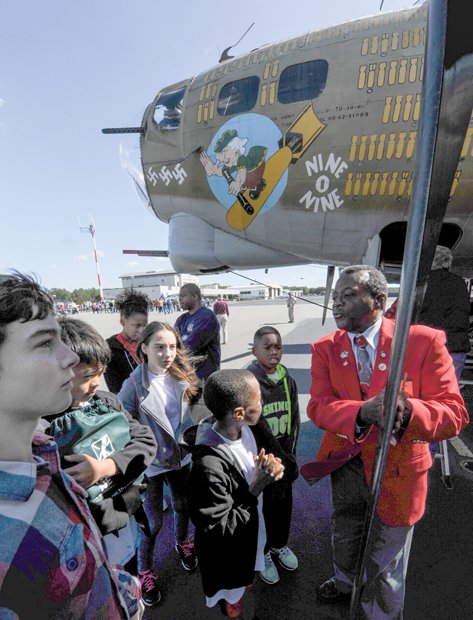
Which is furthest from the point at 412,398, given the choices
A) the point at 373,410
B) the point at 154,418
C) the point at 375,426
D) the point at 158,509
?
the point at 158,509

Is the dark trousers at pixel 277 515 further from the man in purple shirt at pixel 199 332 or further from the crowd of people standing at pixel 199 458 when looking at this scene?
the man in purple shirt at pixel 199 332

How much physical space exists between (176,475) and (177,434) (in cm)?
32

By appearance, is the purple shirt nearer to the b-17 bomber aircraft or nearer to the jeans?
the jeans

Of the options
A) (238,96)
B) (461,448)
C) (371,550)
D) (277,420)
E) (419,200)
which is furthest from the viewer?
(238,96)

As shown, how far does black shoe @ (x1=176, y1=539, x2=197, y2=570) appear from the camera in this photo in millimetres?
2199

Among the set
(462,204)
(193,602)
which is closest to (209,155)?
(462,204)

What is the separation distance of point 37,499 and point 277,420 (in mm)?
1857

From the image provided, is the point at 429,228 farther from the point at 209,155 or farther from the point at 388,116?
the point at 209,155

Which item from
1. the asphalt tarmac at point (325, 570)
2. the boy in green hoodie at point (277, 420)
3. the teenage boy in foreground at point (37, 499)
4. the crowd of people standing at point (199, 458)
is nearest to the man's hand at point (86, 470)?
the crowd of people standing at point (199, 458)

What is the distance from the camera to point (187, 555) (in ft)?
7.30

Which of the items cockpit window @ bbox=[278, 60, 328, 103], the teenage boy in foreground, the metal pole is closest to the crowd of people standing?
the teenage boy in foreground

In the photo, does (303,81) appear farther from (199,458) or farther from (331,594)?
(331,594)

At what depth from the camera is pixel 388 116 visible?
3.58 m

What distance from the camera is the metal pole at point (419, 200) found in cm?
59
